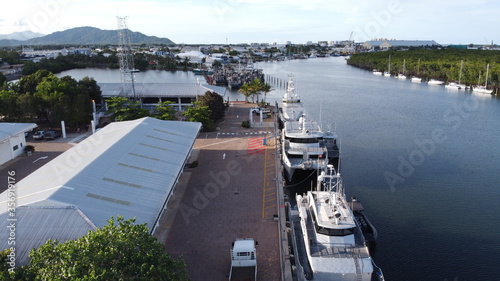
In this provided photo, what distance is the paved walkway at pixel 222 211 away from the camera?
18.2 metres

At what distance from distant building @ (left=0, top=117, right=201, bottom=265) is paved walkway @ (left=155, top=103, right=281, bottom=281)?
240 centimetres

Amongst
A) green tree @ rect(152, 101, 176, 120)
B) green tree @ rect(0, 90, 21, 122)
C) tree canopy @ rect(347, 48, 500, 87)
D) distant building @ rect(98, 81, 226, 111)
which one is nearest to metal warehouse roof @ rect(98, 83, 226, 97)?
distant building @ rect(98, 81, 226, 111)

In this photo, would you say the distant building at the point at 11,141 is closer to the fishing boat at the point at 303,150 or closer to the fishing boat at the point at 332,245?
the fishing boat at the point at 303,150

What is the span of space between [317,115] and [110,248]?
50517 millimetres

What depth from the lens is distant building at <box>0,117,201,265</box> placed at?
1502 cm

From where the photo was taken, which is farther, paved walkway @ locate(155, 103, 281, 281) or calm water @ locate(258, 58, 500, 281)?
calm water @ locate(258, 58, 500, 281)

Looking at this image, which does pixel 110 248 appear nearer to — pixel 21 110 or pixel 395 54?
pixel 21 110

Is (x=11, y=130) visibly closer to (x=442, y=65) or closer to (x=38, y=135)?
A: (x=38, y=135)

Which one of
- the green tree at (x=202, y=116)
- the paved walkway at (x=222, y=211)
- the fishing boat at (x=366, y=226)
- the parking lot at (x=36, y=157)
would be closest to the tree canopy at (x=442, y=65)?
the green tree at (x=202, y=116)

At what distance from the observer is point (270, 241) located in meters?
19.6

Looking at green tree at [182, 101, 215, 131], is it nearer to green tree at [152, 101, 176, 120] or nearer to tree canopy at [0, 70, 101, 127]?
green tree at [152, 101, 176, 120]

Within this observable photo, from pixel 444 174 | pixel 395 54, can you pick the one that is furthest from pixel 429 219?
pixel 395 54

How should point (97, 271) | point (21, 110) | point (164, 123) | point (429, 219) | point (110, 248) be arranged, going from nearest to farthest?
point (97, 271) → point (110, 248) → point (429, 219) → point (164, 123) → point (21, 110)

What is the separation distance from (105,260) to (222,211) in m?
11.9
